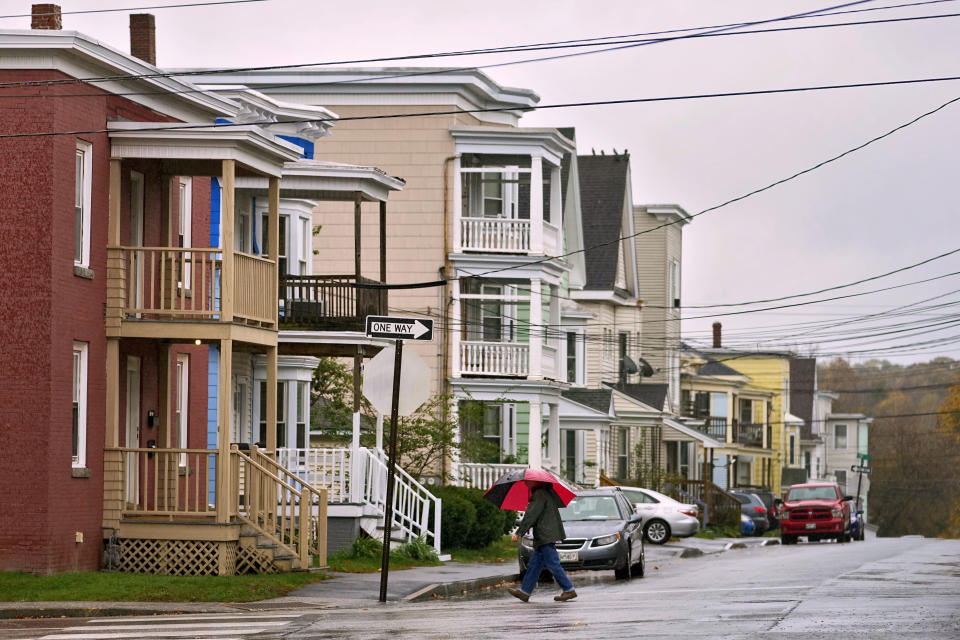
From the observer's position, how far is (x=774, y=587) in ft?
69.5

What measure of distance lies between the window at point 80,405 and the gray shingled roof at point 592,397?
30.3 m

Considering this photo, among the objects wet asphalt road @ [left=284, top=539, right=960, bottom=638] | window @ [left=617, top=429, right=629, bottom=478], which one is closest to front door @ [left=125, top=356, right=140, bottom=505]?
wet asphalt road @ [left=284, top=539, right=960, bottom=638]

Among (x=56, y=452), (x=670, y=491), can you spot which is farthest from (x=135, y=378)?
(x=670, y=491)

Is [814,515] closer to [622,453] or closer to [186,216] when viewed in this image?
[622,453]

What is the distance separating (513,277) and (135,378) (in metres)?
16.8

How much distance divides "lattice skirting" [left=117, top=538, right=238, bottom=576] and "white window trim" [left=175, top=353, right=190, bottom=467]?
4615mm

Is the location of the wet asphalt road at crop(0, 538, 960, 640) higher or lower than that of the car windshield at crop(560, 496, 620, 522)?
lower

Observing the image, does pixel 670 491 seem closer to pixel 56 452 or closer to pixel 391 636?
pixel 56 452

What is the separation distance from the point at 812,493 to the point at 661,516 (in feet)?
24.0

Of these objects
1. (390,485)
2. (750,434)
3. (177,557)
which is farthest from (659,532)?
(750,434)

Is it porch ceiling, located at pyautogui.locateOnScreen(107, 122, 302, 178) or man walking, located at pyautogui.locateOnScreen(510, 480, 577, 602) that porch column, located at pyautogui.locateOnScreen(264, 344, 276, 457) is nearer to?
porch ceiling, located at pyautogui.locateOnScreen(107, 122, 302, 178)

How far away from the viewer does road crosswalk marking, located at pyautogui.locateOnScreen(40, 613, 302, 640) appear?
1547cm

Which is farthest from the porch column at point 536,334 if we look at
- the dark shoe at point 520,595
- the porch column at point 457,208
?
the dark shoe at point 520,595

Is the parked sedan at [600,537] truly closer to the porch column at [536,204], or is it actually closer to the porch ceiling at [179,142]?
the porch ceiling at [179,142]
